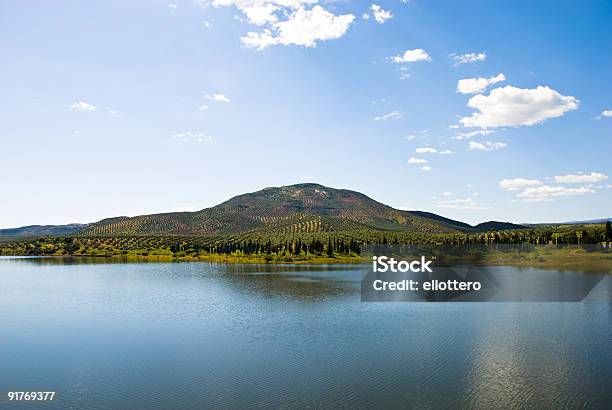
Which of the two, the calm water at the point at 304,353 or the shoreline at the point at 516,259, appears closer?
the calm water at the point at 304,353

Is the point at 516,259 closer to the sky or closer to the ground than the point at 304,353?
closer to the sky

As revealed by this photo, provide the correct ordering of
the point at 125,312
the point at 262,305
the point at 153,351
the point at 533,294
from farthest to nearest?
the point at 533,294 < the point at 262,305 < the point at 125,312 < the point at 153,351

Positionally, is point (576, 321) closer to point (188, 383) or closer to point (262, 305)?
point (262, 305)

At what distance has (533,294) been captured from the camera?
83125 millimetres

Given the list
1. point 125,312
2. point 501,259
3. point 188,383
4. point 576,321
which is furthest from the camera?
point 501,259

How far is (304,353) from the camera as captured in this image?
4247 cm

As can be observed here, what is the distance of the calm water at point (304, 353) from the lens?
3164cm

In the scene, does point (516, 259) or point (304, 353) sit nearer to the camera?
point (304, 353)

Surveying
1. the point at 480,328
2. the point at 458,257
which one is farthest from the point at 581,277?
the point at 480,328

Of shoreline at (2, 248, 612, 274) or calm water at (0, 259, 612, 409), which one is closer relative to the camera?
calm water at (0, 259, 612, 409)

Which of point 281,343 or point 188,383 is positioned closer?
point 188,383

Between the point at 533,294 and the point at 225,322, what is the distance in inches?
2297

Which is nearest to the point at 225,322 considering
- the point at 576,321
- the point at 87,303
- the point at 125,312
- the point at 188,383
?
the point at 125,312

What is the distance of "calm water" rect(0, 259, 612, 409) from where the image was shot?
3164 centimetres
